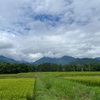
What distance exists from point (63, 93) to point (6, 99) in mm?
8253

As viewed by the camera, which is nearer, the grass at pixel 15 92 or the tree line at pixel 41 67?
the grass at pixel 15 92

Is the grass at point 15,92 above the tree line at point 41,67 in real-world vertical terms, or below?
below

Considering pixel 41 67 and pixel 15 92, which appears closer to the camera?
pixel 15 92

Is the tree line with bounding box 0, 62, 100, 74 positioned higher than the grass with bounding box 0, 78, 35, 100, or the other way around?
the tree line with bounding box 0, 62, 100, 74

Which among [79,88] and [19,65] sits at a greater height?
[19,65]

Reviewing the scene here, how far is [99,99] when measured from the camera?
12562 mm

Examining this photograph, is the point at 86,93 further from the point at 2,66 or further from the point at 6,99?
the point at 2,66

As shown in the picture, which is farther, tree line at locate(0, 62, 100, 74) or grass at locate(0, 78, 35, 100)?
tree line at locate(0, 62, 100, 74)

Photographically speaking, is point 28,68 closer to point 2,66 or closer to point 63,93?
point 2,66

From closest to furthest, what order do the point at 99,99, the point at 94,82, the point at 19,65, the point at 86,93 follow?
the point at 99,99 < the point at 86,93 < the point at 94,82 < the point at 19,65

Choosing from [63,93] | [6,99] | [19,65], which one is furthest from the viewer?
[19,65]

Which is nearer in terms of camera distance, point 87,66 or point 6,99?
point 6,99

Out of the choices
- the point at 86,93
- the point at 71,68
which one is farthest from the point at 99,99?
the point at 71,68

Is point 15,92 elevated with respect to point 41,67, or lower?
lower
